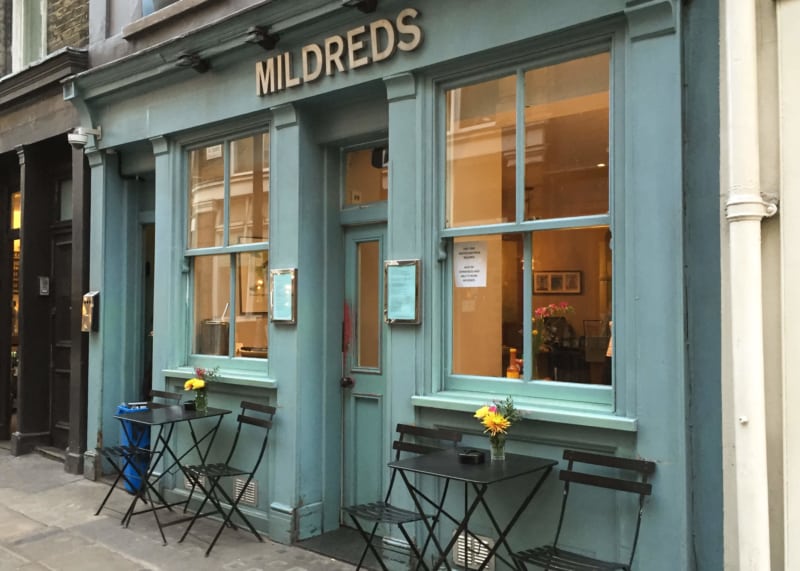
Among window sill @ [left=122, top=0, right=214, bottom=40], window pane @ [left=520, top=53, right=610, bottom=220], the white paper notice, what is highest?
window sill @ [left=122, top=0, right=214, bottom=40]

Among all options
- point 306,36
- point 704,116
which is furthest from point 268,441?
point 704,116

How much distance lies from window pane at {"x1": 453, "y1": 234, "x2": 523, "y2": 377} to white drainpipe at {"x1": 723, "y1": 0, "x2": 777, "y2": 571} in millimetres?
1449

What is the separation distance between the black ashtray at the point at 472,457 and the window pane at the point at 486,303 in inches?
28.0

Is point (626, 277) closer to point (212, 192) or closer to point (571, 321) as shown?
point (571, 321)

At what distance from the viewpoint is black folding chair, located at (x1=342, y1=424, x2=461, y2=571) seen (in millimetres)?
4680

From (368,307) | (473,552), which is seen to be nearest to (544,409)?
(473,552)

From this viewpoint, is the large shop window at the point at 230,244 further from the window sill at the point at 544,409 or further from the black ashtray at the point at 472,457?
the black ashtray at the point at 472,457

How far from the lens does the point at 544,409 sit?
4.47 meters

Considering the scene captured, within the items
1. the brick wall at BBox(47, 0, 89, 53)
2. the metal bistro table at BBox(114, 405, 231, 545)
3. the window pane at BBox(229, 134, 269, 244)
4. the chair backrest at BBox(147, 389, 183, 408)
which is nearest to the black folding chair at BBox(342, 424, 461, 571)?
the metal bistro table at BBox(114, 405, 231, 545)

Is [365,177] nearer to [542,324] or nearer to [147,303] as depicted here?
[542,324]

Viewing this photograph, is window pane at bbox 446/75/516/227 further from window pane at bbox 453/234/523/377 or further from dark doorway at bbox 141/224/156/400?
dark doorway at bbox 141/224/156/400

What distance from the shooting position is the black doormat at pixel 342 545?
5457mm

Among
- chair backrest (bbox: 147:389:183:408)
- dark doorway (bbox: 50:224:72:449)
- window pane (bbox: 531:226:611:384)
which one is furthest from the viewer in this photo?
dark doorway (bbox: 50:224:72:449)

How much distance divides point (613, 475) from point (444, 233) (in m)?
1.98
